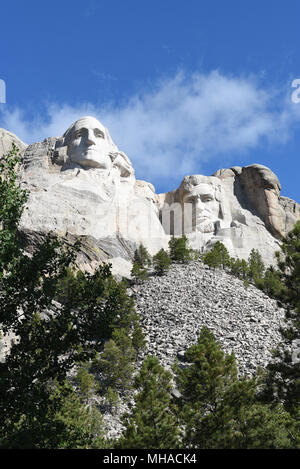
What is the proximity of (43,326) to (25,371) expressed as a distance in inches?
43.0

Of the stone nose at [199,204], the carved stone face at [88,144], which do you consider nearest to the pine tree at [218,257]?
the stone nose at [199,204]

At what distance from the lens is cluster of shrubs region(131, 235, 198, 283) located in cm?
3803

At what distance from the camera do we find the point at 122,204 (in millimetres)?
45344

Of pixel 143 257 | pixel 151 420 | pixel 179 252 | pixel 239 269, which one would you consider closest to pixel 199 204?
pixel 179 252

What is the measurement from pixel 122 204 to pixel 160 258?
27.0ft

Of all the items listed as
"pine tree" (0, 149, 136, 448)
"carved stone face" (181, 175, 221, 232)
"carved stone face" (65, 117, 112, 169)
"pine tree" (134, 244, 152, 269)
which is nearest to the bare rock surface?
"pine tree" (134, 244, 152, 269)

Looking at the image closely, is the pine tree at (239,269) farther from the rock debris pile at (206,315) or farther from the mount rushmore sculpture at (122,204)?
the mount rushmore sculpture at (122,204)

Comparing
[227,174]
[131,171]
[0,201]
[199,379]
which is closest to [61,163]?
[131,171]

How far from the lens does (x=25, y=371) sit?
9094mm

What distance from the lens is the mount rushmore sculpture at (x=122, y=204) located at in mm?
40219

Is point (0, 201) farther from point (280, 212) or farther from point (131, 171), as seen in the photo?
point (280, 212)

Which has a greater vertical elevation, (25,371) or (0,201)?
(0,201)

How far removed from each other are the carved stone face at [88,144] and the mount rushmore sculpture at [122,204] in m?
0.10

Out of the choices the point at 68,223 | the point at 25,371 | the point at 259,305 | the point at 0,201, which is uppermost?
the point at 68,223
